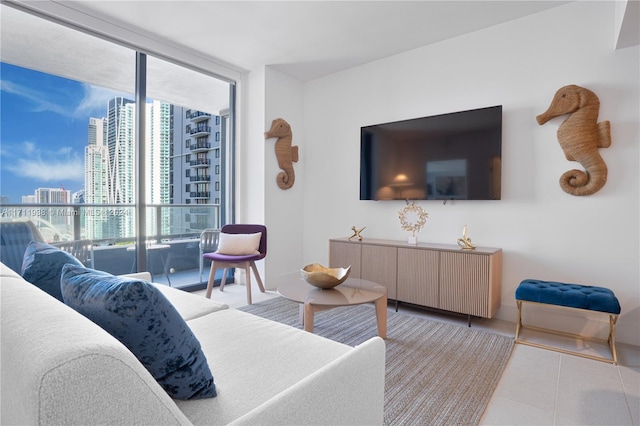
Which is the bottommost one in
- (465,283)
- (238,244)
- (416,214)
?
(465,283)

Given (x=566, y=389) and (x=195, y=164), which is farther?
(x=195, y=164)

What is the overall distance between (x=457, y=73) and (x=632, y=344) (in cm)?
263

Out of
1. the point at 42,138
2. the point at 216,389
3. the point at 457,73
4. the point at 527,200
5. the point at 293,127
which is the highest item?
the point at 457,73

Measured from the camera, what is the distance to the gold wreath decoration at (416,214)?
331cm

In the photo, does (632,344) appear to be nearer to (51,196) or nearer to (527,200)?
(527,200)

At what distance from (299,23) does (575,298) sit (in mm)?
3080

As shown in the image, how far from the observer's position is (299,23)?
10.0ft

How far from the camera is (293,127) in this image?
436 centimetres

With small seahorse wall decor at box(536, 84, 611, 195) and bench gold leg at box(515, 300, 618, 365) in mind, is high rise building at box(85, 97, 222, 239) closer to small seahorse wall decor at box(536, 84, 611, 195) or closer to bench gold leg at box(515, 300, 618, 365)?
bench gold leg at box(515, 300, 618, 365)

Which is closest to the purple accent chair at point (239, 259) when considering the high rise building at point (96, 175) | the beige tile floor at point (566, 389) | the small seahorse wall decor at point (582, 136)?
the high rise building at point (96, 175)

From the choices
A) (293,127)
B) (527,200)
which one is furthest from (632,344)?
(293,127)

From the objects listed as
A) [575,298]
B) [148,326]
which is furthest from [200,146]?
[575,298]

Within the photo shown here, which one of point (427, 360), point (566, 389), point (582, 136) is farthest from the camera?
point (582, 136)

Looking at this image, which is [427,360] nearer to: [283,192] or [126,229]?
[283,192]
